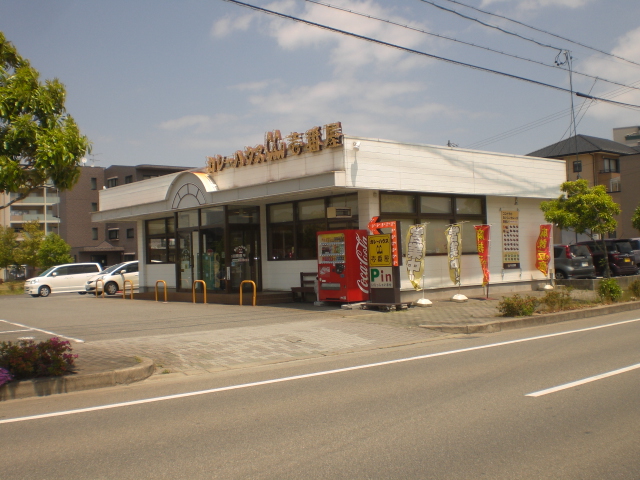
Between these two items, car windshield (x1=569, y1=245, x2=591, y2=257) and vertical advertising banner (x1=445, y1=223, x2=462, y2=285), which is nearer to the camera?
vertical advertising banner (x1=445, y1=223, x2=462, y2=285)

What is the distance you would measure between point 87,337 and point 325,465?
366 inches

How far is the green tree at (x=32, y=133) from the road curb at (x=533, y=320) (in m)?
8.44

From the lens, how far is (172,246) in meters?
25.7

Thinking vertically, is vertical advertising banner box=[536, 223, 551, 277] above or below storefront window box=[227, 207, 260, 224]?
below

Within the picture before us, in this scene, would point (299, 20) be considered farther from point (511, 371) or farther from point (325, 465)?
→ point (325, 465)

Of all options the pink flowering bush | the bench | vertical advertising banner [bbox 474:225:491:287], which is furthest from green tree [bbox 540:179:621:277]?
the pink flowering bush

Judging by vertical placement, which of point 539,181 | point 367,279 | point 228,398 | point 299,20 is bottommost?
point 228,398

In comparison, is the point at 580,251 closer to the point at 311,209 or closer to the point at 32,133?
the point at 311,209

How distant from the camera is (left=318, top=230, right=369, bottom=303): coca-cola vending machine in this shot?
1662cm

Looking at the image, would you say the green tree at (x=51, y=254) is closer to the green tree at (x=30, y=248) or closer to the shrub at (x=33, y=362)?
the green tree at (x=30, y=248)

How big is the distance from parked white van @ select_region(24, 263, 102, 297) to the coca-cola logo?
24.1 meters

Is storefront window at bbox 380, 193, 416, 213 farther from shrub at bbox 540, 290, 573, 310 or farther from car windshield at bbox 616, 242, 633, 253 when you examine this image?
car windshield at bbox 616, 242, 633, 253

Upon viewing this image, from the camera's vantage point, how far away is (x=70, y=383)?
8109 millimetres

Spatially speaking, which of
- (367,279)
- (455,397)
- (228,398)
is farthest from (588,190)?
(228,398)
